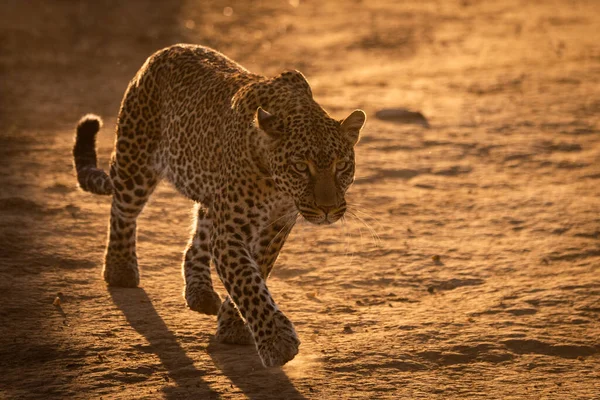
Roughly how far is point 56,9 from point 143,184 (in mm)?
13143

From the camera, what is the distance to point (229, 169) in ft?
25.7

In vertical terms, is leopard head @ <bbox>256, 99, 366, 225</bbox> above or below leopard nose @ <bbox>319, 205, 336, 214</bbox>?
above

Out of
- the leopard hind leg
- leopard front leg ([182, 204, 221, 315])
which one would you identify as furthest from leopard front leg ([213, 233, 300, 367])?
the leopard hind leg

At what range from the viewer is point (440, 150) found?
1338 centimetres

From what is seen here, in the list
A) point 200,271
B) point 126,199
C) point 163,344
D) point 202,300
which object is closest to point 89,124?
point 126,199

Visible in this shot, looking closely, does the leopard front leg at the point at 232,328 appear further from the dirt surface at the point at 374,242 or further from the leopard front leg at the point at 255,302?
the leopard front leg at the point at 255,302

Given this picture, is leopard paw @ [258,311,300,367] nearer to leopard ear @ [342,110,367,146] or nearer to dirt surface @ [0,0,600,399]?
dirt surface @ [0,0,600,399]

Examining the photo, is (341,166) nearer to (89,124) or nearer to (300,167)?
(300,167)

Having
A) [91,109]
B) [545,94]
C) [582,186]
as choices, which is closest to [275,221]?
[582,186]

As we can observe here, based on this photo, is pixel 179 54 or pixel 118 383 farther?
pixel 179 54

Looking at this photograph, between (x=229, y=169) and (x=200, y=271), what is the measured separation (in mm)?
1270

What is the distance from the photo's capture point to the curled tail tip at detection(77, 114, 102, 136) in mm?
9711

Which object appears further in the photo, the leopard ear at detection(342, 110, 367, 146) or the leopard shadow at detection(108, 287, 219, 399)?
the leopard ear at detection(342, 110, 367, 146)

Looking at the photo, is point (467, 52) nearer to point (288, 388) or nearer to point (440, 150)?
point (440, 150)
